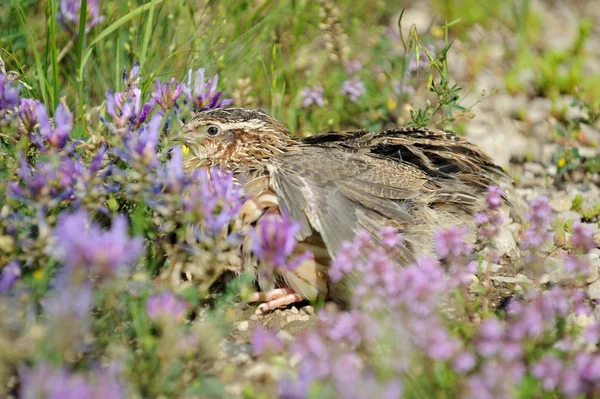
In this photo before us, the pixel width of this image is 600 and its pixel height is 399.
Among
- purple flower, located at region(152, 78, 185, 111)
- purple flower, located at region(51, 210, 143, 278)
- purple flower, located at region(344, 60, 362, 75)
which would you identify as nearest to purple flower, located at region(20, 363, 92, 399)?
purple flower, located at region(51, 210, 143, 278)

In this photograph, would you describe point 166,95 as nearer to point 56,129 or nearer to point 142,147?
point 56,129

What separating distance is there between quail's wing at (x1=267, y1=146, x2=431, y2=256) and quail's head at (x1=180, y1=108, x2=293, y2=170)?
0.89ft

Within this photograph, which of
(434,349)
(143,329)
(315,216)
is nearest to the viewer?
Answer: (434,349)

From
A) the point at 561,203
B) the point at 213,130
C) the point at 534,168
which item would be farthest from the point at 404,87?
the point at 213,130

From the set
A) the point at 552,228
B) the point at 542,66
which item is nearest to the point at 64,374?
the point at 552,228

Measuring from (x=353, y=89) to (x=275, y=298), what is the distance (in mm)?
2376

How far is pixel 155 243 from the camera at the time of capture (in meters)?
3.38

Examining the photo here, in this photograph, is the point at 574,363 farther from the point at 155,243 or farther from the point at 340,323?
the point at 155,243

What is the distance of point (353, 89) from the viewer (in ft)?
19.7

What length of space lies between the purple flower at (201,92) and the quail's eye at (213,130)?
129 mm

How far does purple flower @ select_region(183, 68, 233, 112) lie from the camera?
4.50 metres

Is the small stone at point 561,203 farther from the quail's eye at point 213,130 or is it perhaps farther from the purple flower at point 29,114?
the purple flower at point 29,114

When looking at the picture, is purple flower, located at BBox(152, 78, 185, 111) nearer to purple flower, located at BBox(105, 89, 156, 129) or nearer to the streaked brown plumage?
purple flower, located at BBox(105, 89, 156, 129)

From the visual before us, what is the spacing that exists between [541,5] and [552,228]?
535 centimetres
